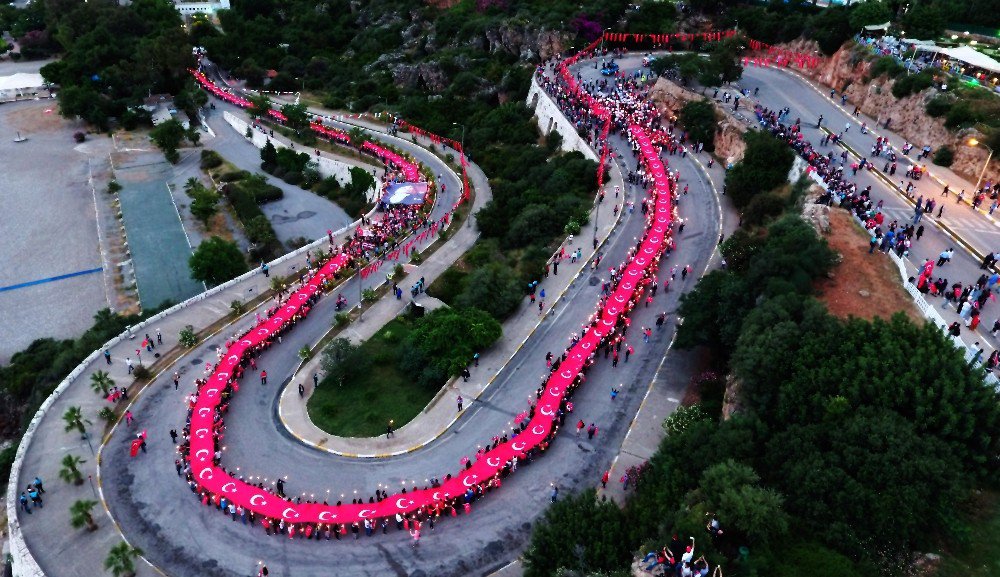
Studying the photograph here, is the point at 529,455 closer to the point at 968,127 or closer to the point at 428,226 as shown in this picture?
the point at 428,226

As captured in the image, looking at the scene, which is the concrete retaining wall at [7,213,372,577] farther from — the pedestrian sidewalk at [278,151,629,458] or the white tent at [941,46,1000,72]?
the white tent at [941,46,1000,72]

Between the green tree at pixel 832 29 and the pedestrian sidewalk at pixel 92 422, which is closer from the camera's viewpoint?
the pedestrian sidewalk at pixel 92 422

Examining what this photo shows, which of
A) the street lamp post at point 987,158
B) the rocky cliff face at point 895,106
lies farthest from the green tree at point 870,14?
the street lamp post at point 987,158

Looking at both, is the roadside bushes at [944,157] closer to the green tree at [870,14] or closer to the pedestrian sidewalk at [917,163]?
the pedestrian sidewalk at [917,163]

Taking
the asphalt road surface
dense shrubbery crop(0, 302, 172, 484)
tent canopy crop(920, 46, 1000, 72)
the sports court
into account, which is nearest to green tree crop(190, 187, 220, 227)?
the sports court

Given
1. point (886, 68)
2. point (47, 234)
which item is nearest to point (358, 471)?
point (47, 234)

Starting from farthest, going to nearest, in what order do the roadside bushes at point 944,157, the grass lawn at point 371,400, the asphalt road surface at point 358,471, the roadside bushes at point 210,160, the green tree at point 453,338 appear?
the roadside bushes at point 210,160
the roadside bushes at point 944,157
the green tree at point 453,338
the grass lawn at point 371,400
the asphalt road surface at point 358,471
